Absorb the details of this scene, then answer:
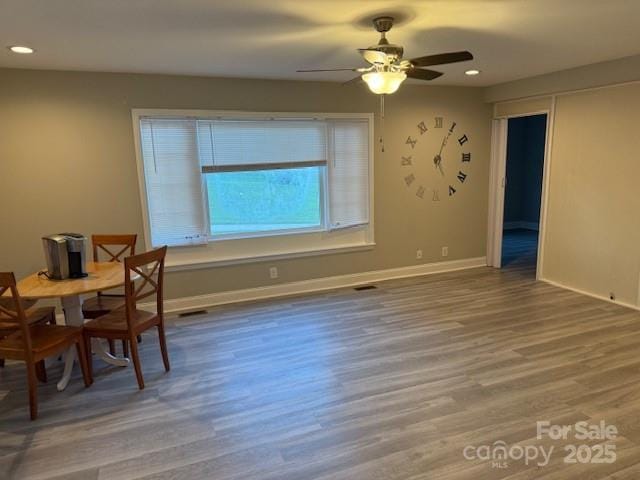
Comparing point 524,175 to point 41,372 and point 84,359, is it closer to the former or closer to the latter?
point 84,359

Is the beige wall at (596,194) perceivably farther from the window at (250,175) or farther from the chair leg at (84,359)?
the chair leg at (84,359)

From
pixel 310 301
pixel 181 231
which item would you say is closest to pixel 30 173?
pixel 181 231

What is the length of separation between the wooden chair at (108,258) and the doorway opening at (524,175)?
6.55 metres

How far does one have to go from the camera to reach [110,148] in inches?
161

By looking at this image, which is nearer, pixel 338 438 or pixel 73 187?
pixel 338 438

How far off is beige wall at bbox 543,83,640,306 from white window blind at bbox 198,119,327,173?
272 cm

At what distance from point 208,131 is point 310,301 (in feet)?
6.95

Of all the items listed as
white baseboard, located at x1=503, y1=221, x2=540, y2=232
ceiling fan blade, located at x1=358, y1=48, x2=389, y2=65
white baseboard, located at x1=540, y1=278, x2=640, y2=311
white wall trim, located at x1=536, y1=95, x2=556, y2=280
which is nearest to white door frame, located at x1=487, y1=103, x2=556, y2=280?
white wall trim, located at x1=536, y1=95, x2=556, y2=280

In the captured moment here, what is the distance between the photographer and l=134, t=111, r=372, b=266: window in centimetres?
431

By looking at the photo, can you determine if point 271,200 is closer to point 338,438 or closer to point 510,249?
point 338,438

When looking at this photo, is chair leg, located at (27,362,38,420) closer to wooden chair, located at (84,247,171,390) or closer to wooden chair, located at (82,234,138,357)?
wooden chair, located at (84,247,171,390)

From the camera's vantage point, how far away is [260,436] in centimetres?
242

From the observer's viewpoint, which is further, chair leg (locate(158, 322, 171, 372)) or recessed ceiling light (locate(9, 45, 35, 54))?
chair leg (locate(158, 322, 171, 372))

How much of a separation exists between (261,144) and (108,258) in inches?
77.0
